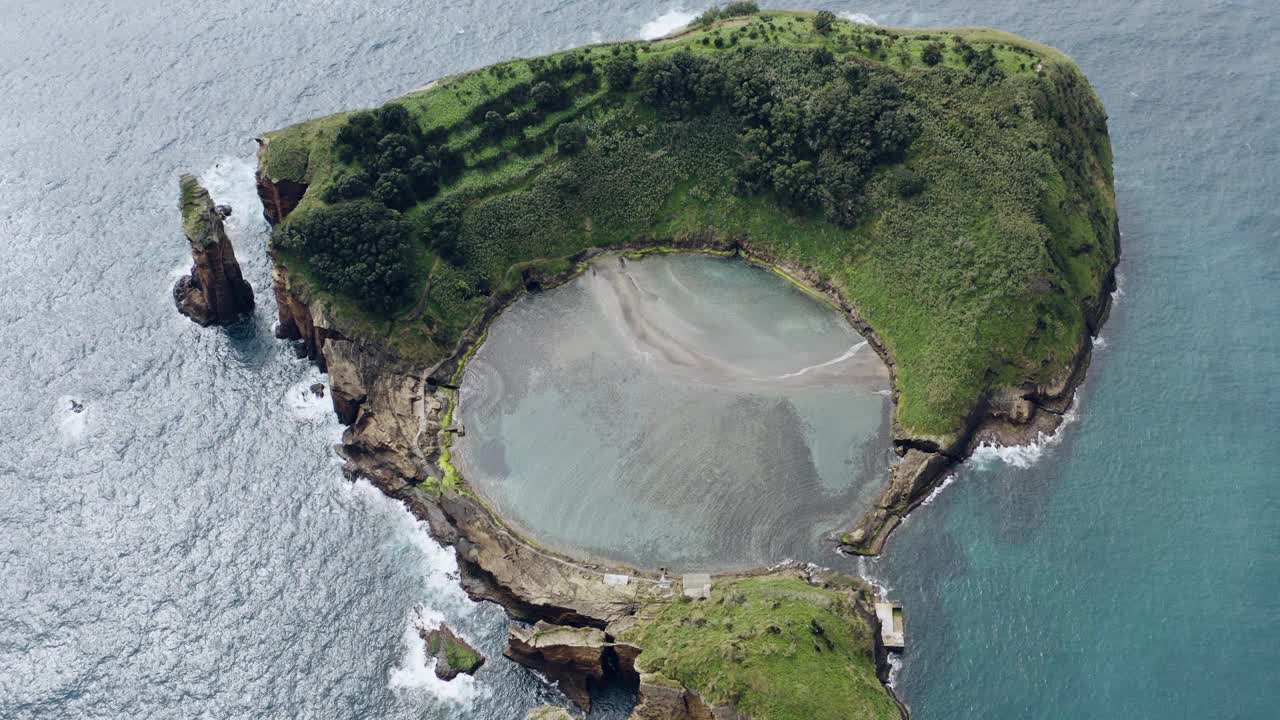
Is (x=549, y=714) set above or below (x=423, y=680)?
above

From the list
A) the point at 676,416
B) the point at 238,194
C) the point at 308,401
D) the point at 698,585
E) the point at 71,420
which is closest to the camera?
the point at 698,585

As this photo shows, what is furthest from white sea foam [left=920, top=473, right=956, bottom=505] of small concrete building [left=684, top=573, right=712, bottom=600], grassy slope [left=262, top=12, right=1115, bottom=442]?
small concrete building [left=684, top=573, right=712, bottom=600]

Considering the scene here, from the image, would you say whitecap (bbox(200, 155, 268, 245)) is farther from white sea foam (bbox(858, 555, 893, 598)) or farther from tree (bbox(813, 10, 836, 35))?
white sea foam (bbox(858, 555, 893, 598))

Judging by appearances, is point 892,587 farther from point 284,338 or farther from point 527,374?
point 284,338

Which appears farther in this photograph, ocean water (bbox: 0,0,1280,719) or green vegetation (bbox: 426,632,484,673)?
green vegetation (bbox: 426,632,484,673)

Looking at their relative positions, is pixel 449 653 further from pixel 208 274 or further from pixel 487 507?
pixel 208 274

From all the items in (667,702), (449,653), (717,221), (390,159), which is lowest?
(449,653)

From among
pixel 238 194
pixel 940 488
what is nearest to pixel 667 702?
pixel 940 488
